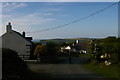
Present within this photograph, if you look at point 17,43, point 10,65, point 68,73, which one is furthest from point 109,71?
point 17,43

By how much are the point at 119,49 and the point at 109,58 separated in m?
2.52

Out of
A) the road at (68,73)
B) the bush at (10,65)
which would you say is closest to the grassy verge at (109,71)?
the road at (68,73)

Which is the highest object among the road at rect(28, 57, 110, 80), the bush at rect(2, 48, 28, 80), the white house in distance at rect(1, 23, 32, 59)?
the white house in distance at rect(1, 23, 32, 59)

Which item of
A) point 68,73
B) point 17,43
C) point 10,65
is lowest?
point 68,73

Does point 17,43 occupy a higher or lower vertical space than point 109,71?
higher

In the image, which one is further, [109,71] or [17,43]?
[17,43]

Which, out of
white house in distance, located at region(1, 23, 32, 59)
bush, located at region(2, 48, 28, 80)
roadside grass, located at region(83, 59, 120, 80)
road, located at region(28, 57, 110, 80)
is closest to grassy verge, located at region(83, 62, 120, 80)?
roadside grass, located at region(83, 59, 120, 80)

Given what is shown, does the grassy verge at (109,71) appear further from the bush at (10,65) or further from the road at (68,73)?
the bush at (10,65)

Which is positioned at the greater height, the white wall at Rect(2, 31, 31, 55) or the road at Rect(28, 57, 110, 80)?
the white wall at Rect(2, 31, 31, 55)

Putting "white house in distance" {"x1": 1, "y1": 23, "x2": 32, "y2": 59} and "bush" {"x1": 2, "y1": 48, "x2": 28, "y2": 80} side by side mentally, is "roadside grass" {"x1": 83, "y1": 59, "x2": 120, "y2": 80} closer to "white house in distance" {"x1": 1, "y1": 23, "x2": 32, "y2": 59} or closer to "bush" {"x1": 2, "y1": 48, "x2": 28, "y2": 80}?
"bush" {"x1": 2, "y1": 48, "x2": 28, "y2": 80}

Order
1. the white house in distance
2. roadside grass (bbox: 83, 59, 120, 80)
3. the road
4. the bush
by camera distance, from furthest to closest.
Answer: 1. the white house in distance
2. roadside grass (bbox: 83, 59, 120, 80)
3. the road
4. the bush

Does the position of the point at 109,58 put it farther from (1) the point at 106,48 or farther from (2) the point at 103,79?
(2) the point at 103,79

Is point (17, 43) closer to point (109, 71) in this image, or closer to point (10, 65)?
point (109, 71)

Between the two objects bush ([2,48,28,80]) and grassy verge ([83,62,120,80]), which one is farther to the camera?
grassy verge ([83,62,120,80])
